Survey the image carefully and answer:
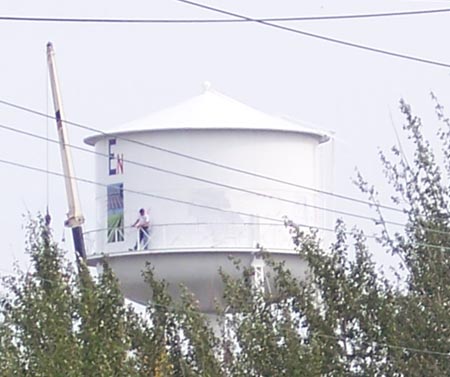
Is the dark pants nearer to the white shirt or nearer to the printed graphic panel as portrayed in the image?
the white shirt

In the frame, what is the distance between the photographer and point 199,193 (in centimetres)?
3784

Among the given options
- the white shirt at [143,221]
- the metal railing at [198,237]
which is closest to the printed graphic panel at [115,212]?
the metal railing at [198,237]

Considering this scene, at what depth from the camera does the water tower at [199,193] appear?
124 feet

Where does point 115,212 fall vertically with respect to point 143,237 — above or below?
above

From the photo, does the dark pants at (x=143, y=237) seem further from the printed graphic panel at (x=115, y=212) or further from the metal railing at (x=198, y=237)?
the printed graphic panel at (x=115, y=212)

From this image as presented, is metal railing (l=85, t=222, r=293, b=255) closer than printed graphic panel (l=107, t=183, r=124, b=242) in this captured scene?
Yes

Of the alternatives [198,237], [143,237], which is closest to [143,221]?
[143,237]

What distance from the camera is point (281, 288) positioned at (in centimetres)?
3391

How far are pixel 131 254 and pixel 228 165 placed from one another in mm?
1798

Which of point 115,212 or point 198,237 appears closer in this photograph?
point 198,237

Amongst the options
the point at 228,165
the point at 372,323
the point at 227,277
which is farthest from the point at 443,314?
the point at 228,165

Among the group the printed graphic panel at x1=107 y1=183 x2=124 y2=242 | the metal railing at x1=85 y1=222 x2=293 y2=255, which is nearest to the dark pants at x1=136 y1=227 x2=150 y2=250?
the metal railing at x1=85 y1=222 x2=293 y2=255

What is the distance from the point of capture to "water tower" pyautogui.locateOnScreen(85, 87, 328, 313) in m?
37.7

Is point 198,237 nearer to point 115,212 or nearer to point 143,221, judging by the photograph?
point 143,221
